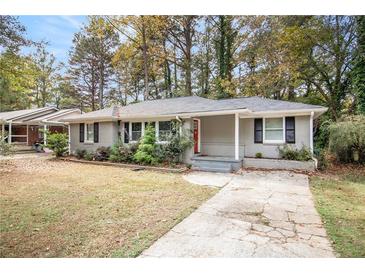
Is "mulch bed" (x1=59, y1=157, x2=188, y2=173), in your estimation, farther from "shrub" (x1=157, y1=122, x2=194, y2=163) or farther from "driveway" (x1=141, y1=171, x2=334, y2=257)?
"driveway" (x1=141, y1=171, x2=334, y2=257)

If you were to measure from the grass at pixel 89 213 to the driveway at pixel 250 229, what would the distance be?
31 centimetres

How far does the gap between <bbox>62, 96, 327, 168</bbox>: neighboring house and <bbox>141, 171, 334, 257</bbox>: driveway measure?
4375mm

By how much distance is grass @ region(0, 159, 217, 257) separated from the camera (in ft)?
11.0

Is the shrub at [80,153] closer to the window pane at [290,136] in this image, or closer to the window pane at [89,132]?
the window pane at [89,132]

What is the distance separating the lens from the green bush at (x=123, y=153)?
1186 cm

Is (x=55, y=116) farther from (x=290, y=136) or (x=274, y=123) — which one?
(x=290, y=136)

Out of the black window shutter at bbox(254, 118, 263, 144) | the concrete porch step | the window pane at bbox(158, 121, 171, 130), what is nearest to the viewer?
the concrete porch step

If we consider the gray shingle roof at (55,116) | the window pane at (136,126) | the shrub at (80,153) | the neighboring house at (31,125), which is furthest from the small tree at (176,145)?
the neighboring house at (31,125)

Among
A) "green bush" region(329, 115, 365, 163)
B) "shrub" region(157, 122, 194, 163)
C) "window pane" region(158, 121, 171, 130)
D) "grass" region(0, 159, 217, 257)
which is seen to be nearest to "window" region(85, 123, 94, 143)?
"window pane" region(158, 121, 171, 130)
